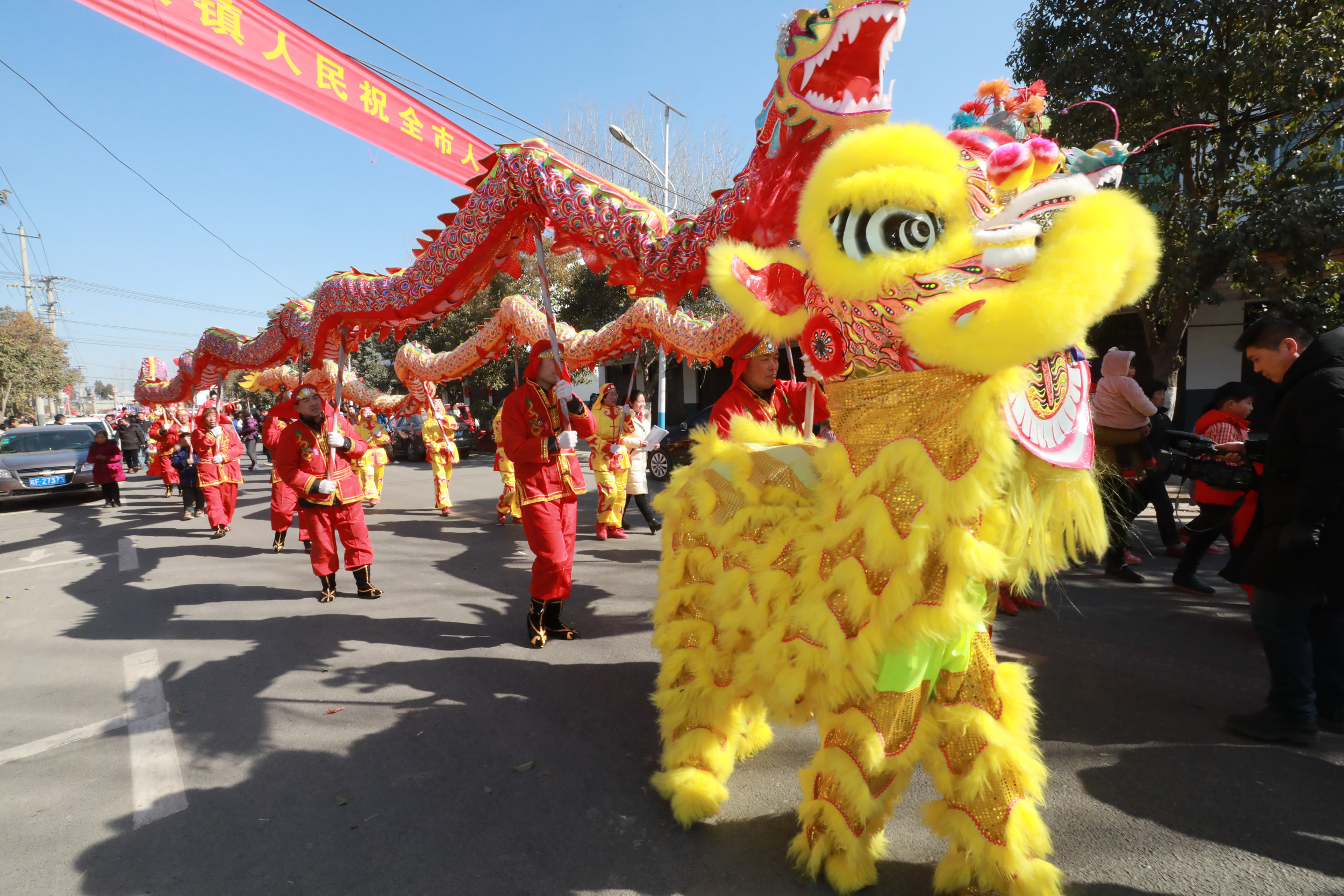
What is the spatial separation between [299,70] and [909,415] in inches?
179

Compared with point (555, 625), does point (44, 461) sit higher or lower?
higher

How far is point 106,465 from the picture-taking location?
37.0 feet

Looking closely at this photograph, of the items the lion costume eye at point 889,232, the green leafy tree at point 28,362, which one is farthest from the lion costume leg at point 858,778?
the green leafy tree at point 28,362

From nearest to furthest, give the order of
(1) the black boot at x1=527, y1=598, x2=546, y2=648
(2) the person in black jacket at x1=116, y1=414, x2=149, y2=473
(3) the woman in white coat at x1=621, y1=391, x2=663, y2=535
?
1. (1) the black boot at x1=527, y1=598, x2=546, y2=648
2. (3) the woman in white coat at x1=621, y1=391, x2=663, y2=535
3. (2) the person in black jacket at x1=116, y1=414, x2=149, y2=473

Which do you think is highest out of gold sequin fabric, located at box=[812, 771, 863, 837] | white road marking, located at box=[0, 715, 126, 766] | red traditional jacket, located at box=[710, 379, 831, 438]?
red traditional jacket, located at box=[710, 379, 831, 438]

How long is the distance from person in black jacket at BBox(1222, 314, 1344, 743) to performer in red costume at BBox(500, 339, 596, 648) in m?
3.49

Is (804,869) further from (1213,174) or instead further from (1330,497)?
(1213,174)

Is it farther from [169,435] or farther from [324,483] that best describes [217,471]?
[324,483]

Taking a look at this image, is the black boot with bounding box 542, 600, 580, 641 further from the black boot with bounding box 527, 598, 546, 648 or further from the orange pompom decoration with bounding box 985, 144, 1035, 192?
the orange pompom decoration with bounding box 985, 144, 1035, 192

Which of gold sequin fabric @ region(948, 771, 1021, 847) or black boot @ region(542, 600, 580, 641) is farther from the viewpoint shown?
black boot @ region(542, 600, 580, 641)

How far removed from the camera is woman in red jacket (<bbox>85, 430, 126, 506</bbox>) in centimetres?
1127

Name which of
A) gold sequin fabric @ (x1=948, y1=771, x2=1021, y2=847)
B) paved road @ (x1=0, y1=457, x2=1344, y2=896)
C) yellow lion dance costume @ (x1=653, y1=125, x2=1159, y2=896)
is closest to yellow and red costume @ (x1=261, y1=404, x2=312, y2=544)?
paved road @ (x1=0, y1=457, x2=1344, y2=896)

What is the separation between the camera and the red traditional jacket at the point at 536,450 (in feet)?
13.6

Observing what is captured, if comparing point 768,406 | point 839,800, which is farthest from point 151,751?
point 768,406
